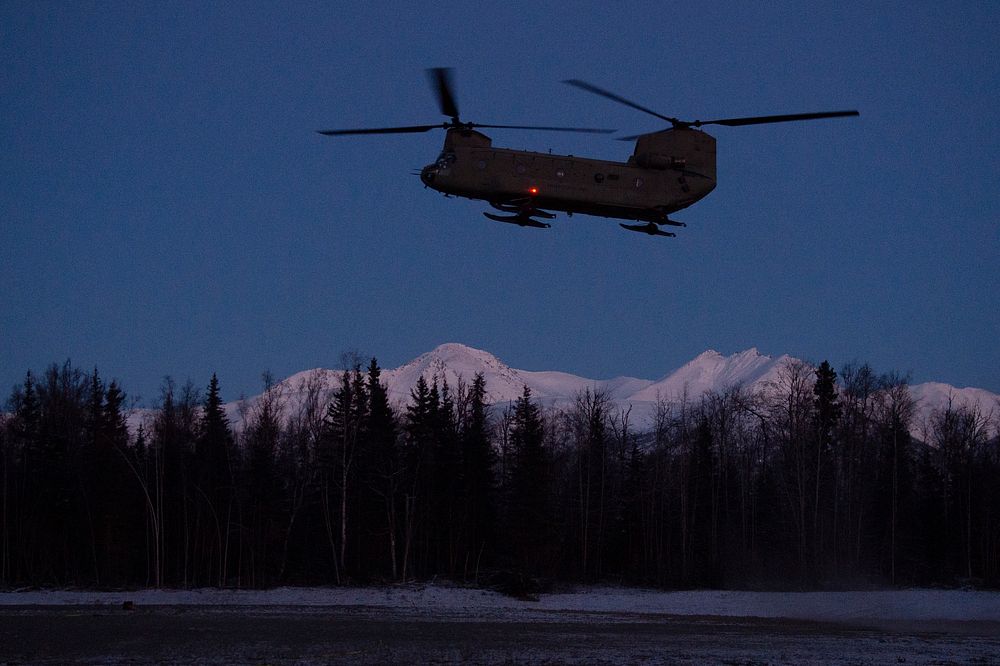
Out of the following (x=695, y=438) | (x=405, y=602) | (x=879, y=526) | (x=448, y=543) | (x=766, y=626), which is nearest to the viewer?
(x=766, y=626)

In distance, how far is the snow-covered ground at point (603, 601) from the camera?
42.0m

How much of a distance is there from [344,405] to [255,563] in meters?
10.8

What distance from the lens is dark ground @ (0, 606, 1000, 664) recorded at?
930 inches

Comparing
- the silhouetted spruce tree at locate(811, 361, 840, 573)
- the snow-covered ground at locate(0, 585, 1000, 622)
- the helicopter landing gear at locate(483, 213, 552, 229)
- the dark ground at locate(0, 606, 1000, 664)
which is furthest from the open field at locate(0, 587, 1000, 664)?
the silhouetted spruce tree at locate(811, 361, 840, 573)

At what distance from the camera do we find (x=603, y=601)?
50812 mm

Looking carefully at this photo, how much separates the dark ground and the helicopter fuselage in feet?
39.4

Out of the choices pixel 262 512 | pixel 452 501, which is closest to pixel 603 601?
pixel 452 501

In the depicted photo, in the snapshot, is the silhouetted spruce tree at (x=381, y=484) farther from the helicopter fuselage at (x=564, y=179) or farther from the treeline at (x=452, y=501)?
the helicopter fuselage at (x=564, y=179)

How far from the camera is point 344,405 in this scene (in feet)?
200

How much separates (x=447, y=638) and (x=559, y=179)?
42.5ft

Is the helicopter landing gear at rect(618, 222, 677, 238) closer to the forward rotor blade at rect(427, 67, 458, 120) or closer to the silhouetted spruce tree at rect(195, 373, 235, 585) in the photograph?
the forward rotor blade at rect(427, 67, 458, 120)

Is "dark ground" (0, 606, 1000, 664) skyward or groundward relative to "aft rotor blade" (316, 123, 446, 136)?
groundward

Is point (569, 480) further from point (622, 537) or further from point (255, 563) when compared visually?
point (255, 563)

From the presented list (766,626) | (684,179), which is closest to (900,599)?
(766,626)
